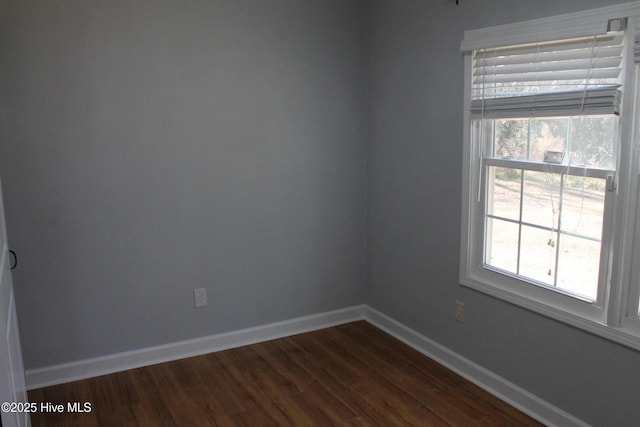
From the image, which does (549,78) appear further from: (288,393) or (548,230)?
(288,393)

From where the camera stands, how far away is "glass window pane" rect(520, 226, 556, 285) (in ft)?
8.73

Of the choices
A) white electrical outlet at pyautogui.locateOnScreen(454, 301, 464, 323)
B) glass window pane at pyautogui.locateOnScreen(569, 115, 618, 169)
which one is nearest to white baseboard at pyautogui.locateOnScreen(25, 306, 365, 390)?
white electrical outlet at pyautogui.locateOnScreen(454, 301, 464, 323)

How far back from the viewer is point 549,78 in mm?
2533

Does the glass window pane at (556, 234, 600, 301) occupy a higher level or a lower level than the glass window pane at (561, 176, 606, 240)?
lower

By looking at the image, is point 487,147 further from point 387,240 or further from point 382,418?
point 382,418

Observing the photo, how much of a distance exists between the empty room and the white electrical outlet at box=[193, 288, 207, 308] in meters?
0.01

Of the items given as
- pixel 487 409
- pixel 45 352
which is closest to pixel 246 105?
pixel 45 352

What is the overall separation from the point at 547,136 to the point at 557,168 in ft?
0.56

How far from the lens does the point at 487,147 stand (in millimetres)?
2949

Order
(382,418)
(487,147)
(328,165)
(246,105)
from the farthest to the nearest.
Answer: (328,165) < (246,105) < (487,147) < (382,418)

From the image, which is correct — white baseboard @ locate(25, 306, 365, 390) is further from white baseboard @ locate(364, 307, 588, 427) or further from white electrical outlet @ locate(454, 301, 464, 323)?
white electrical outlet @ locate(454, 301, 464, 323)

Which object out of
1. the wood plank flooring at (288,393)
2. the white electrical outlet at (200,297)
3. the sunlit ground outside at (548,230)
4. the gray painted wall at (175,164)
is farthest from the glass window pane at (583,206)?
the white electrical outlet at (200,297)

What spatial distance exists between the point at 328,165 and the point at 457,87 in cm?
109

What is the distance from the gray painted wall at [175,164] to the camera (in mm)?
2928
